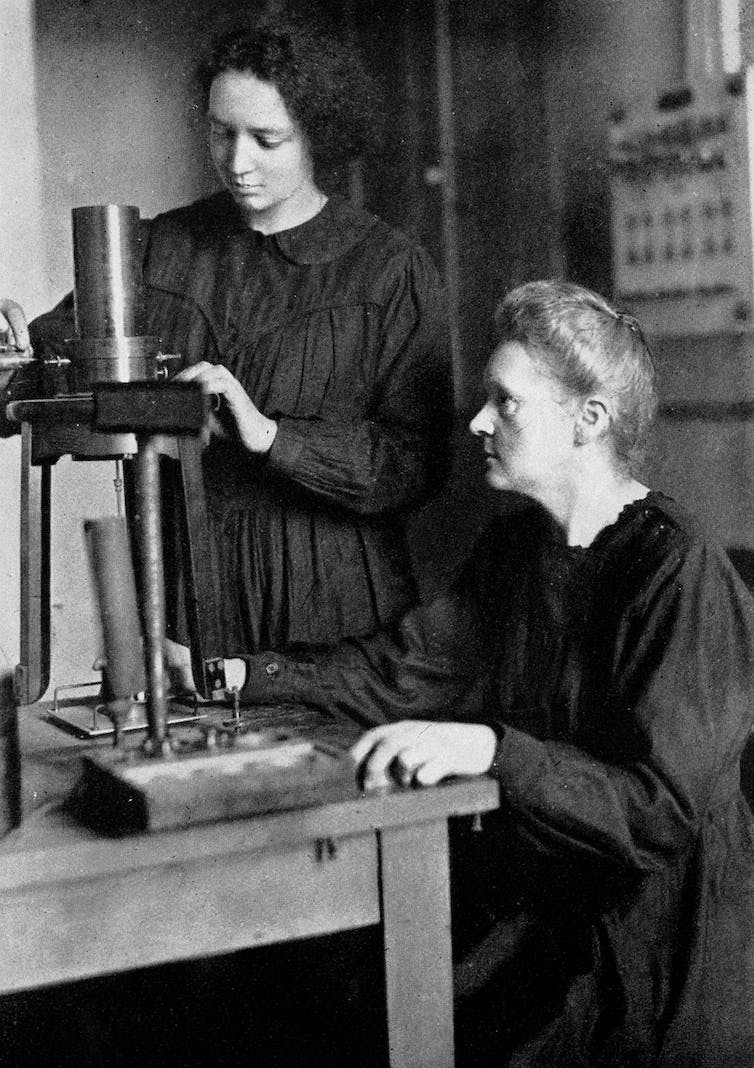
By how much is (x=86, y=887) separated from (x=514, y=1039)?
65 centimetres

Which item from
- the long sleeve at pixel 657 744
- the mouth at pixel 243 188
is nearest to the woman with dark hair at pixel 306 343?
the mouth at pixel 243 188

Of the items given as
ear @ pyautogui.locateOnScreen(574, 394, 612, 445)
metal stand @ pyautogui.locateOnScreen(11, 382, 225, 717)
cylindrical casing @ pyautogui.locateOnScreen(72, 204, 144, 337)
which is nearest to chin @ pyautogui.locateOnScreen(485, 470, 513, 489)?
ear @ pyautogui.locateOnScreen(574, 394, 612, 445)

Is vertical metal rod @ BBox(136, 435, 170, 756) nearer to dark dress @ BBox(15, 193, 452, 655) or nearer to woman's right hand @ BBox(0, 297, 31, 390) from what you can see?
woman's right hand @ BBox(0, 297, 31, 390)

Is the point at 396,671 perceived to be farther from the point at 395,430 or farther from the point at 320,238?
the point at 320,238

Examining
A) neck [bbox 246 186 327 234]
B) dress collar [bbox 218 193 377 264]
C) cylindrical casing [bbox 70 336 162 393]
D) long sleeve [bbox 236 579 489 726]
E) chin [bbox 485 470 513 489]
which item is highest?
neck [bbox 246 186 327 234]

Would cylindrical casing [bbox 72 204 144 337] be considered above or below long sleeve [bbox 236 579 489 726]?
above

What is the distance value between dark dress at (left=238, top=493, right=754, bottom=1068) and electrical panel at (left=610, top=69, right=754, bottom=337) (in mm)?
716

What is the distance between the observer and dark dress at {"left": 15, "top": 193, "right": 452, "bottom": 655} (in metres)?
2.24

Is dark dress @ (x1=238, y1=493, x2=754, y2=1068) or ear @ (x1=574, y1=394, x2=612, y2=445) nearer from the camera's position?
dark dress @ (x1=238, y1=493, x2=754, y2=1068)

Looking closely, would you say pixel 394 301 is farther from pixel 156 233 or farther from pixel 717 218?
pixel 717 218

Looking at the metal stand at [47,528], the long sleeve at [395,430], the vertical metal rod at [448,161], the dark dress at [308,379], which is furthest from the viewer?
the vertical metal rod at [448,161]

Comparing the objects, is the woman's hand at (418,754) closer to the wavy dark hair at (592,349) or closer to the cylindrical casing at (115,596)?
the cylindrical casing at (115,596)

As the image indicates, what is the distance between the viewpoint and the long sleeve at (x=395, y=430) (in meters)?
2.12

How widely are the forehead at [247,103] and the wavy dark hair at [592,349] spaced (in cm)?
54
